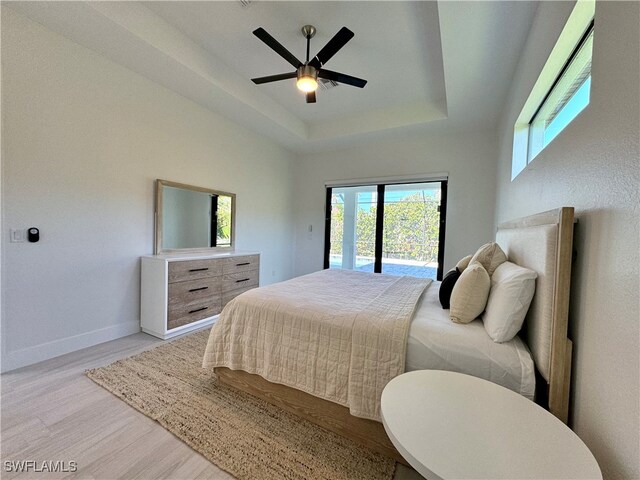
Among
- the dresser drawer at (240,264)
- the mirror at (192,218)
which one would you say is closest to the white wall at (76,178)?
the mirror at (192,218)

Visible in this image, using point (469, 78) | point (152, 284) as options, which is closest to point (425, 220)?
point (469, 78)

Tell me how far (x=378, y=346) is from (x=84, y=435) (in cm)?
169

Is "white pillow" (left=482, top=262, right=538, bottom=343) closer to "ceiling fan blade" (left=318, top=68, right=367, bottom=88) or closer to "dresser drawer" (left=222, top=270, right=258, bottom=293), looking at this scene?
"ceiling fan blade" (left=318, top=68, right=367, bottom=88)

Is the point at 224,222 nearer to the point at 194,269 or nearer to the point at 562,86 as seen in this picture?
the point at 194,269

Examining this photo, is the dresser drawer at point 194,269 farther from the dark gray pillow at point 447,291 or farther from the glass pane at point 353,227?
the dark gray pillow at point 447,291

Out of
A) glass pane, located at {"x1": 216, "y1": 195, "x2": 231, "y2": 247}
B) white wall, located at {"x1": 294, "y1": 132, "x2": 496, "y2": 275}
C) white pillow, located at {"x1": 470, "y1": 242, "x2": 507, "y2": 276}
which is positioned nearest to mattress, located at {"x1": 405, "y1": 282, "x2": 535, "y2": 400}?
white pillow, located at {"x1": 470, "y1": 242, "x2": 507, "y2": 276}

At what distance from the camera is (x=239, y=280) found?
11.6 feet

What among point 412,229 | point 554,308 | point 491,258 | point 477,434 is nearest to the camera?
point 477,434

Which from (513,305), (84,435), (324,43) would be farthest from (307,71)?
(84,435)

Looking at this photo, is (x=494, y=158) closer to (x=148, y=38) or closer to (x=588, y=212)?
(x=588, y=212)

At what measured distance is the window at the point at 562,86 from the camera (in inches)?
50.9

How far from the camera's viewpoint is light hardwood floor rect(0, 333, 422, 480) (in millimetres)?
1264

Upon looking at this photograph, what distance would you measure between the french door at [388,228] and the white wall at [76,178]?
259 cm

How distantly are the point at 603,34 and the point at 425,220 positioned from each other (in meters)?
3.39
